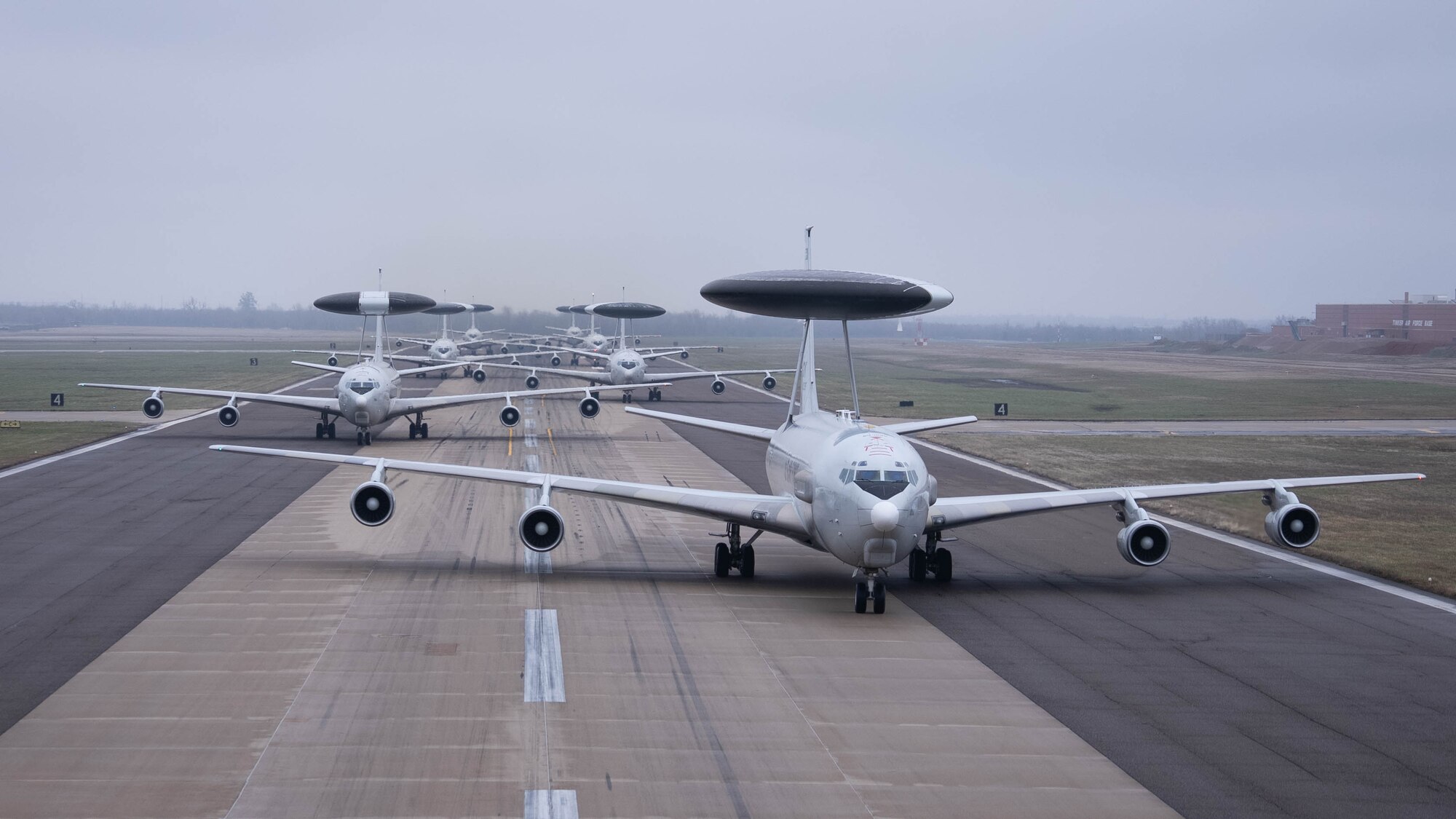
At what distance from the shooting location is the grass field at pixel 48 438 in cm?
5081

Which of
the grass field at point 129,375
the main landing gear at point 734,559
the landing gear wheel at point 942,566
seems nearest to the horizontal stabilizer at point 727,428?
the main landing gear at point 734,559

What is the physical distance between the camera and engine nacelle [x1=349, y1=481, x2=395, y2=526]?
27.8 meters

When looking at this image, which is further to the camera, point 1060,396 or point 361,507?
point 1060,396

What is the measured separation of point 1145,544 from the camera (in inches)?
Result: 1067

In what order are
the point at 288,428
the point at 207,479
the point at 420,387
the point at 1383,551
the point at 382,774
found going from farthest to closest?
the point at 420,387, the point at 288,428, the point at 207,479, the point at 1383,551, the point at 382,774

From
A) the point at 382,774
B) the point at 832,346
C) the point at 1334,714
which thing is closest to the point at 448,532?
the point at 382,774

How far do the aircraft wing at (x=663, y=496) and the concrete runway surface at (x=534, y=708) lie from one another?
5.67 ft

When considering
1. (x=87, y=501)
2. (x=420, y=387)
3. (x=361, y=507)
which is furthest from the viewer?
(x=420, y=387)

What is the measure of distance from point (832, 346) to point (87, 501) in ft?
497

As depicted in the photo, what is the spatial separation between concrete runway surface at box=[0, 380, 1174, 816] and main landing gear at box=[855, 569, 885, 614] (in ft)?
0.88

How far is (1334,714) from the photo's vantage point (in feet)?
62.0

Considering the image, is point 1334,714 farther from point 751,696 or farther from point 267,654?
point 267,654

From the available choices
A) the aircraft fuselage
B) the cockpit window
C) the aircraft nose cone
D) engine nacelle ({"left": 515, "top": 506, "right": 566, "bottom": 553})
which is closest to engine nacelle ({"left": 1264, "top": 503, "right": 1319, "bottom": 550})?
the aircraft fuselage

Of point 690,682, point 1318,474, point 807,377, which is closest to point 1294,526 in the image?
point 807,377
